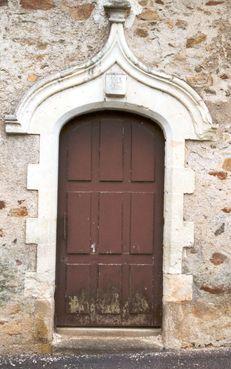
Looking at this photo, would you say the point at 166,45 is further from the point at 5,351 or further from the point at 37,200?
the point at 5,351

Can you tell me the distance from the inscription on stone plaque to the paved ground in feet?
7.82

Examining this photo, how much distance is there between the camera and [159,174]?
5.46 metres

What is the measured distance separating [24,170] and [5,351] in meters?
1.66

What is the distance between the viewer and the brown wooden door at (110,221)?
17.8 feet

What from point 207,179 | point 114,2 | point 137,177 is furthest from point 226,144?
point 114,2

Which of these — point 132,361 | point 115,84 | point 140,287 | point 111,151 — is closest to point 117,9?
point 115,84

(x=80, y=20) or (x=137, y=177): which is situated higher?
(x=80, y=20)

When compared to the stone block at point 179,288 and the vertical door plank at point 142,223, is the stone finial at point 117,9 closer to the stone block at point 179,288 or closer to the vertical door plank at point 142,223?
the vertical door plank at point 142,223

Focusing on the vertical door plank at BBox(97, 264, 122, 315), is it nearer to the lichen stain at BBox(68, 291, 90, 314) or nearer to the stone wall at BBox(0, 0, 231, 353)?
the lichen stain at BBox(68, 291, 90, 314)

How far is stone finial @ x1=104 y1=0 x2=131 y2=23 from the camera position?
515 cm

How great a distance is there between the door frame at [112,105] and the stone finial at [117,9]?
0.02 meters

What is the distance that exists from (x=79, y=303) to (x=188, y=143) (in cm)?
184

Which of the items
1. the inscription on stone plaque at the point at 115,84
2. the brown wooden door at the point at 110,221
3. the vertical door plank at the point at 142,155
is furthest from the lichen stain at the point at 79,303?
the inscription on stone plaque at the point at 115,84

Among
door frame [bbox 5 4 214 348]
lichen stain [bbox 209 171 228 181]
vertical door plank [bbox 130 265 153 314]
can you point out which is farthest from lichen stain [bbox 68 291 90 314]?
lichen stain [bbox 209 171 228 181]
